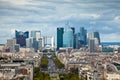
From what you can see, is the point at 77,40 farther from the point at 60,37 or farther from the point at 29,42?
the point at 29,42

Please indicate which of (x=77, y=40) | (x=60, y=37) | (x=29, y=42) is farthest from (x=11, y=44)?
(x=77, y=40)

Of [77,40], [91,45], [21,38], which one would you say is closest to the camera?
[91,45]

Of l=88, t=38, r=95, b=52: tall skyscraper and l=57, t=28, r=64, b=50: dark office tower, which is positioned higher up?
l=57, t=28, r=64, b=50: dark office tower

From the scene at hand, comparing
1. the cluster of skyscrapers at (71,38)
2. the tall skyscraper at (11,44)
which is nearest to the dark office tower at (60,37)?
the cluster of skyscrapers at (71,38)

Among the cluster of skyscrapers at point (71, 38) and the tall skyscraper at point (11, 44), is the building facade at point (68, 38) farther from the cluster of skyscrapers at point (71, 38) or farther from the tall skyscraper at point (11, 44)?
the tall skyscraper at point (11, 44)

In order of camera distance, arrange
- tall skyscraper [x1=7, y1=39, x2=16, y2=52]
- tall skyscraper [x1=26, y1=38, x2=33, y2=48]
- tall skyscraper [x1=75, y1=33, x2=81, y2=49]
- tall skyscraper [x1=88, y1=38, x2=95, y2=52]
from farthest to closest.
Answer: tall skyscraper [x1=75, y1=33, x2=81, y2=49]
tall skyscraper [x1=26, y1=38, x2=33, y2=48]
tall skyscraper [x1=88, y1=38, x2=95, y2=52]
tall skyscraper [x1=7, y1=39, x2=16, y2=52]

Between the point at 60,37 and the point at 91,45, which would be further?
the point at 60,37

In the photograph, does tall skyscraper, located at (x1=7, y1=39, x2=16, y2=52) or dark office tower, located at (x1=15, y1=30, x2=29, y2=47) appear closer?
tall skyscraper, located at (x1=7, y1=39, x2=16, y2=52)

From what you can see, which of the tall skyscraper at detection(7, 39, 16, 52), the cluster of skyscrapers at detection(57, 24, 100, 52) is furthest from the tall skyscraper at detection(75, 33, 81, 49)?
the tall skyscraper at detection(7, 39, 16, 52)

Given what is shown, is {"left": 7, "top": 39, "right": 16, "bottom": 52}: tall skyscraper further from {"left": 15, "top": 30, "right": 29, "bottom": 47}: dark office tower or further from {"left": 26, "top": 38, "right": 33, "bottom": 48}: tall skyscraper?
{"left": 26, "top": 38, "right": 33, "bottom": 48}: tall skyscraper

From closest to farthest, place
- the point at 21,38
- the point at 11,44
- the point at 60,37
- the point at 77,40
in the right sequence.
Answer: the point at 11,44 < the point at 21,38 < the point at 77,40 < the point at 60,37

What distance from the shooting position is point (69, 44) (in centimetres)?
12238

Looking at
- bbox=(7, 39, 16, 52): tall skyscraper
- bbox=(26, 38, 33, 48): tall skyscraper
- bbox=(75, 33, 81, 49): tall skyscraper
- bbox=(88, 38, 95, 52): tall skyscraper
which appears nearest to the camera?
bbox=(7, 39, 16, 52): tall skyscraper

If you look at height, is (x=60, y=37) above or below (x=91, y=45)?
above
